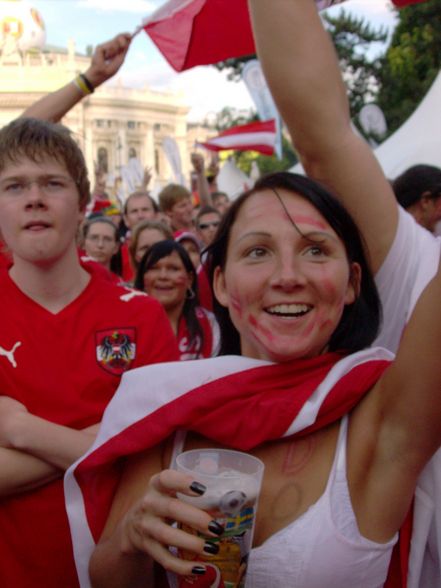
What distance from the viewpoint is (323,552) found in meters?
1.30

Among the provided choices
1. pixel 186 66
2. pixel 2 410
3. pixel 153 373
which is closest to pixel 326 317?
pixel 153 373

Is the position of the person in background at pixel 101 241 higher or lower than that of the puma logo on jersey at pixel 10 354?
→ higher

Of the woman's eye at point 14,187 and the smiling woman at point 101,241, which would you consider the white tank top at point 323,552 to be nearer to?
the woman's eye at point 14,187

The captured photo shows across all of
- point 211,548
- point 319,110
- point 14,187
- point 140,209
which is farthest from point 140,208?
point 211,548

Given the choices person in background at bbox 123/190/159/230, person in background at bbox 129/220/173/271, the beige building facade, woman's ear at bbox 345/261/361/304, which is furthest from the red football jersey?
the beige building facade

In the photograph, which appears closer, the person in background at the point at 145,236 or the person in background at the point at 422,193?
the person in background at the point at 422,193

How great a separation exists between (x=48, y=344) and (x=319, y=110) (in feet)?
3.01

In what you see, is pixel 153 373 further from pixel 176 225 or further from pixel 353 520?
pixel 176 225

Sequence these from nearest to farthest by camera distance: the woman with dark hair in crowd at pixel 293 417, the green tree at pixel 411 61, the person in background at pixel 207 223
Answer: the woman with dark hair in crowd at pixel 293 417 → the person in background at pixel 207 223 → the green tree at pixel 411 61

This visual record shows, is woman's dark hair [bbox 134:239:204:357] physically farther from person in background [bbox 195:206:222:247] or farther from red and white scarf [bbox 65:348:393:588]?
red and white scarf [bbox 65:348:393:588]

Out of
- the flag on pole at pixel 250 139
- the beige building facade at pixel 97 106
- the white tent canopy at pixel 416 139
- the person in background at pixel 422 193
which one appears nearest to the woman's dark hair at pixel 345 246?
the person in background at pixel 422 193

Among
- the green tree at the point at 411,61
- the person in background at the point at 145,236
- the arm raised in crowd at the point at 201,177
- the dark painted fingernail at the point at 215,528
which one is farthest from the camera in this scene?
the green tree at the point at 411,61

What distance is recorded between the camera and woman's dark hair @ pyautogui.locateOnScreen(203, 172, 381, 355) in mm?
1575

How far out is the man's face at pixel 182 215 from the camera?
7.21m
